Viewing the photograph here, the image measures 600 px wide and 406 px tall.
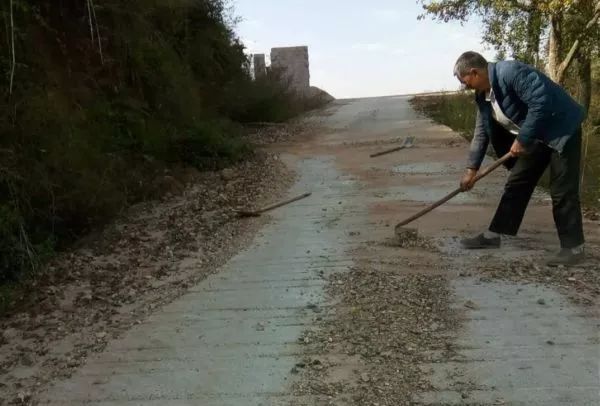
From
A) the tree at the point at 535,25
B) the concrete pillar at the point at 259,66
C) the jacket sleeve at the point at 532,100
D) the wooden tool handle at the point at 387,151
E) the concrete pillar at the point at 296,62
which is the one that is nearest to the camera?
the jacket sleeve at the point at 532,100

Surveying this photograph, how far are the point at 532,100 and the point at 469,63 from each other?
0.57 metres

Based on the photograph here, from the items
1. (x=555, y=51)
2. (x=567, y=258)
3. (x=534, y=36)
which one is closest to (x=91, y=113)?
(x=567, y=258)

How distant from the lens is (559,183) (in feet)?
16.4

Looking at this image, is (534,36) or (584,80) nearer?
(534,36)

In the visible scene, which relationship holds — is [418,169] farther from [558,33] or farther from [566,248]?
[558,33]

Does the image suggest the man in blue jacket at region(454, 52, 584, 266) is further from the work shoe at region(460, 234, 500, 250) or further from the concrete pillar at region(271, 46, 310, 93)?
the concrete pillar at region(271, 46, 310, 93)

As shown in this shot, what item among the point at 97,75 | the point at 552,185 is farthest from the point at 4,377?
the point at 97,75

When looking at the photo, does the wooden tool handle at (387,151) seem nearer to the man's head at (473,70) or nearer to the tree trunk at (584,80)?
the man's head at (473,70)

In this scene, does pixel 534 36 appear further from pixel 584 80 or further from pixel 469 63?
pixel 469 63

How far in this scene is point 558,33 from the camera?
15508mm

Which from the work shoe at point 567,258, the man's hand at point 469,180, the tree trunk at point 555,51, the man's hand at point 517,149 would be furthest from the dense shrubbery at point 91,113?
the tree trunk at point 555,51

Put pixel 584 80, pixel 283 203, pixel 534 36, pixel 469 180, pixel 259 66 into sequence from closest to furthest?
pixel 469 180
pixel 283 203
pixel 534 36
pixel 584 80
pixel 259 66

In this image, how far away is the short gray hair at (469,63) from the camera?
5.01m

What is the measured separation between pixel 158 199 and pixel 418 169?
13.3ft
